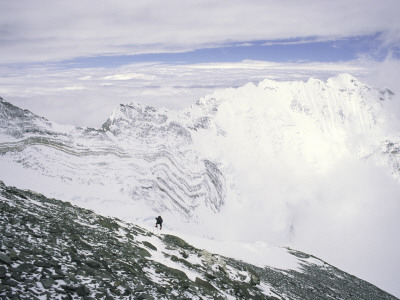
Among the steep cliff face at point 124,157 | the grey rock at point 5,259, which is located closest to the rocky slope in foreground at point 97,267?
the grey rock at point 5,259

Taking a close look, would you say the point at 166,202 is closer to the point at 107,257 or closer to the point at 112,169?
the point at 112,169

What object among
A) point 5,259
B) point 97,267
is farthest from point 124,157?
point 5,259

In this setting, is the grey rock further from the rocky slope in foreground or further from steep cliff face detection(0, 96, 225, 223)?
steep cliff face detection(0, 96, 225, 223)

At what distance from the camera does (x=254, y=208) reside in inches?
6093

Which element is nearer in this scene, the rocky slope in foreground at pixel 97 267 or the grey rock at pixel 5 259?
the rocky slope in foreground at pixel 97 267

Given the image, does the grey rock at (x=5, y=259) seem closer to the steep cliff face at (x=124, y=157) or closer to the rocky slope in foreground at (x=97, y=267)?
the rocky slope in foreground at (x=97, y=267)

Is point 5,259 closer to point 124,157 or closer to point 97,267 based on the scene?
point 97,267

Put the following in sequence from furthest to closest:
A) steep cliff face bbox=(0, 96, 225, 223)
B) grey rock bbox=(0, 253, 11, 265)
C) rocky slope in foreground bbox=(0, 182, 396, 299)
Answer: steep cliff face bbox=(0, 96, 225, 223) < grey rock bbox=(0, 253, 11, 265) < rocky slope in foreground bbox=(0, 182, 396, 299)

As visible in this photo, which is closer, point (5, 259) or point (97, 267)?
point (5, 259)

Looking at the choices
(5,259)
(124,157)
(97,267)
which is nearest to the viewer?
(5,259)

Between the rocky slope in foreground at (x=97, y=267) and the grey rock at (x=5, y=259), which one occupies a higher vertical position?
the grey rock at (x=5, y=259)

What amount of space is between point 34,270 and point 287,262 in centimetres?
3236

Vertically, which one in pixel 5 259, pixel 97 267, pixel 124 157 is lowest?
pixel 124 157

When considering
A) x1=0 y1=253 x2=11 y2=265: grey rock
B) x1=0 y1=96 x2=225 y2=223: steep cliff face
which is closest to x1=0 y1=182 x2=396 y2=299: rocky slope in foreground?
x1=0 y1=253 x2=11 y2=265: grey rock
